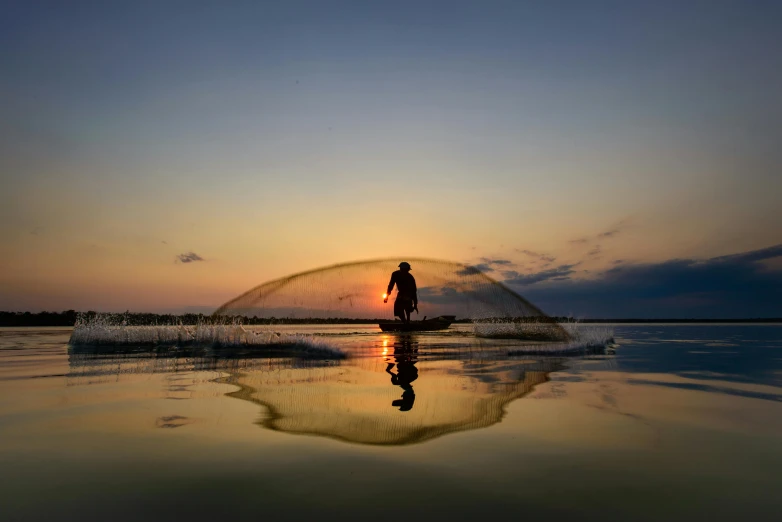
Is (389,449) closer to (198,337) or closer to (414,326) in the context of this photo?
(198,337)

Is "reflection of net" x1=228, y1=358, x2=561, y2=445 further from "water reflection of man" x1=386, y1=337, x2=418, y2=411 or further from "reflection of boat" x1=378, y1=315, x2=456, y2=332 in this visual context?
"reflection of boat" x1=378, y1=315, x2=456, y2=332

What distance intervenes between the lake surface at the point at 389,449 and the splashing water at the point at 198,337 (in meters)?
9.91

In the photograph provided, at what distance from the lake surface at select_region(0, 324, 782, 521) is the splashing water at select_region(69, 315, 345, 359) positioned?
9.91 meters

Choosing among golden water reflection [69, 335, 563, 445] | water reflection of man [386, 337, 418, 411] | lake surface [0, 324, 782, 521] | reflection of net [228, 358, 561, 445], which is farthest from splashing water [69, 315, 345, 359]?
lake surface [0, 324, 782, 521]

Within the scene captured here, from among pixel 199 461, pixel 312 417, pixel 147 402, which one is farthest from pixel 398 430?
pixel 147 402

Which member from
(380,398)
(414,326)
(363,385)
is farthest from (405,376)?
(414,326)

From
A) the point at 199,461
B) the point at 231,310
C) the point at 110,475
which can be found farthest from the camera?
the point at 231,310

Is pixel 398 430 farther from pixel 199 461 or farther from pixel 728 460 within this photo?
pixel 728 460

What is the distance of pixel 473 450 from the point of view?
636 cm

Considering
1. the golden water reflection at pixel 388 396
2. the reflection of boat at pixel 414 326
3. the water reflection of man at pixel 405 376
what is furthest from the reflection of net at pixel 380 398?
the reflection of boat at pixel 414 326

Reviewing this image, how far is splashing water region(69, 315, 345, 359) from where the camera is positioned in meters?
23.6

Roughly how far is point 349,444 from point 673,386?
9.77 metres

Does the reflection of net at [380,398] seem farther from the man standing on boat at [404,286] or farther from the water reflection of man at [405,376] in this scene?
the man standing on boat at [404,286]

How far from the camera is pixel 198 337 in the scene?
26.2m
